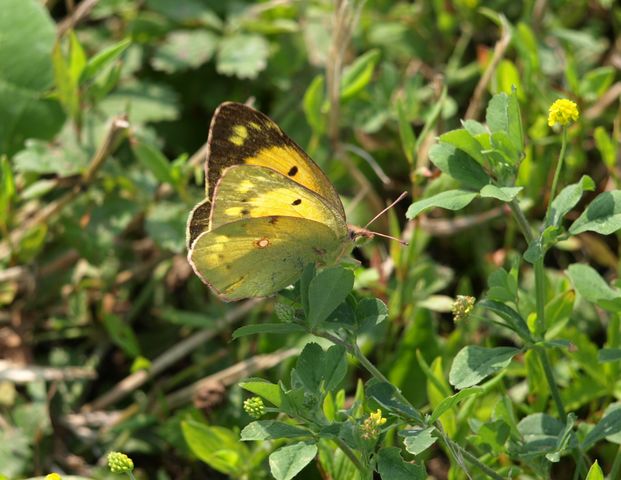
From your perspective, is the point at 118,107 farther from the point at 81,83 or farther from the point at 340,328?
the point at 340,328

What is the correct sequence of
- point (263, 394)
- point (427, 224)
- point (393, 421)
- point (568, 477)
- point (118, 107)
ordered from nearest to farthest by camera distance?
point (263, 394) < point (393, 421) < point (568, 477) < point (427, 224) < point (118, 107)

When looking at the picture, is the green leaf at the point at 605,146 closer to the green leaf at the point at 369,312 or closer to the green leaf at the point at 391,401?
the green leaf at the point at 369,312

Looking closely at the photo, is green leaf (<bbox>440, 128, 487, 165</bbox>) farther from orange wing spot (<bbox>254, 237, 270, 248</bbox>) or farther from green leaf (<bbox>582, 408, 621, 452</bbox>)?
green leaf (<bbox>582, 408, 621, 452</bbox>)

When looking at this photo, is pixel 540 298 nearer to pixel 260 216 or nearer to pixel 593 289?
pixel 593 289

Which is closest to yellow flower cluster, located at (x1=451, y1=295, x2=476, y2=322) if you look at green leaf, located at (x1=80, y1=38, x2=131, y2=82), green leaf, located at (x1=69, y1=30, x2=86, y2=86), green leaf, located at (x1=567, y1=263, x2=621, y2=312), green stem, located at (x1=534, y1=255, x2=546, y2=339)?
green stem, located at (x1=534, y1=255, x2=546, y2=339)

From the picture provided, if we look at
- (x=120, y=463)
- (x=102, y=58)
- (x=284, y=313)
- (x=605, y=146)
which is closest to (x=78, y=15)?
(x=102, y=58)

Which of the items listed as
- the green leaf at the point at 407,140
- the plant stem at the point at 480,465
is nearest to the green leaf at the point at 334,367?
the plant stem at the point at 480,465

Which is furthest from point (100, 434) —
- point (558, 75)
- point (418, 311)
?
point (558, 75)
